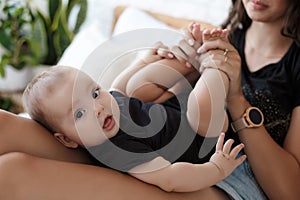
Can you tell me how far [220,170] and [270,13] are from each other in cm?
47

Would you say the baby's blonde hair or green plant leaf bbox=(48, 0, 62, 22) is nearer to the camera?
the baby's blonde hair

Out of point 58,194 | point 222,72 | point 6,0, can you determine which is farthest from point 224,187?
point 6,0

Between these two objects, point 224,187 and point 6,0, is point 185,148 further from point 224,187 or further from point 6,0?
point 6,0

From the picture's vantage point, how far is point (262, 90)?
3.95ft

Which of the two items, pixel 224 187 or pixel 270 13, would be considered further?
pixel 270 13

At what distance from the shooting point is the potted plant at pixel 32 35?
2117 mm

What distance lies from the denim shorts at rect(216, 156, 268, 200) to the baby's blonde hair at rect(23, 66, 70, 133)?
40 cm

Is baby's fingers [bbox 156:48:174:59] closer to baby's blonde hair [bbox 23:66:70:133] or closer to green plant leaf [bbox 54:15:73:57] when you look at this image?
baby's blonde hair [bbox 23:66:70:133]

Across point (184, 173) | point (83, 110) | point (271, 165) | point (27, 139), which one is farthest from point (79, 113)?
point (271, 165)

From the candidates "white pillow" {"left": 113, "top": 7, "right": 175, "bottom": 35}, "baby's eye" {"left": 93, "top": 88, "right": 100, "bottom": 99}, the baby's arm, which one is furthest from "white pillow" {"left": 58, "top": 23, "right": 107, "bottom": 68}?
the baby's arm

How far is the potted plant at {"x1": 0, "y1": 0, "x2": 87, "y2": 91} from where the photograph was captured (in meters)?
2.12

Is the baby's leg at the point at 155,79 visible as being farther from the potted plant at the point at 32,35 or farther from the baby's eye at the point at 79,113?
the potted plant at the point at 32,35

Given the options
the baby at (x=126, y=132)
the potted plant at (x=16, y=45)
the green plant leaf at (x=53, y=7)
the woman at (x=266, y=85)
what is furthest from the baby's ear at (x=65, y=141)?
the green plant leaf at (x=53, y=7)

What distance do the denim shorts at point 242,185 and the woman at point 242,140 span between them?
0.6 inches
